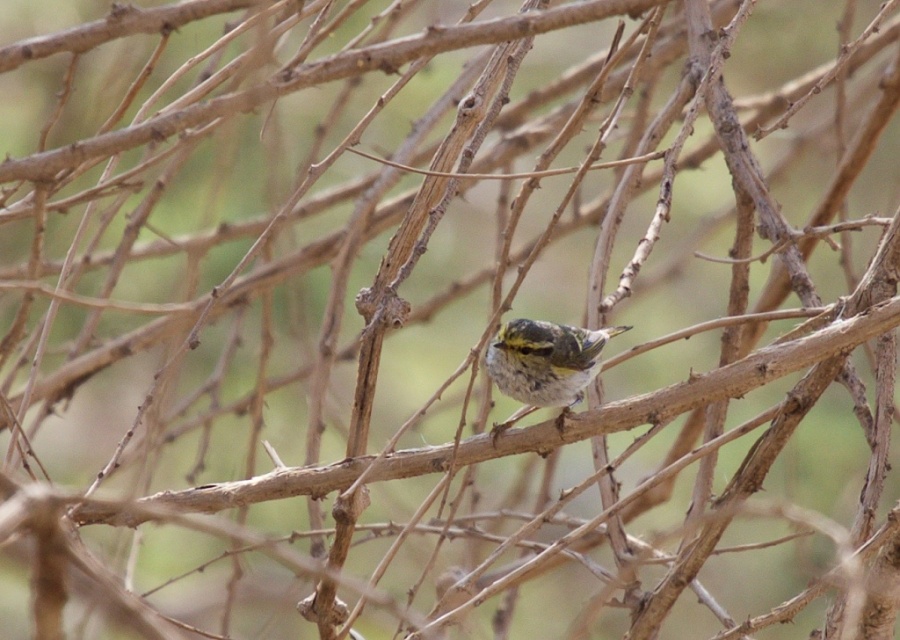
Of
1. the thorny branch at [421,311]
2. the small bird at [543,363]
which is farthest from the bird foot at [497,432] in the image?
the small bird at [543,363]

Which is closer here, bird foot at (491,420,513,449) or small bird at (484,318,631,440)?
bird foot at (491,420,513,449)

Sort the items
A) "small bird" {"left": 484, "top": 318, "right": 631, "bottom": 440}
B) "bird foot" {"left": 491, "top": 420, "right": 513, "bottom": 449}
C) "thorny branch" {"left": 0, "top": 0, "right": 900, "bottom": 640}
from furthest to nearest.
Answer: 1. "small bird" {"left": 484, "top": 318, "right": 631, "bottom": 440}
2. "bird foot" {"left": 491, "top": 420, "right": 513, "bottom": 449}
3. "thorny branch" {"left": 0, "top": 0, "right": 900, "bottom": 640}

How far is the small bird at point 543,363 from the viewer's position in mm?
3434

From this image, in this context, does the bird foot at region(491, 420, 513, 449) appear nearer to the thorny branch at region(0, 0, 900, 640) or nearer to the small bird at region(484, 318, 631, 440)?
the thorny branch at region(0, 0, 900, 640)

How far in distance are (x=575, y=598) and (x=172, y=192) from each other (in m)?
4.62

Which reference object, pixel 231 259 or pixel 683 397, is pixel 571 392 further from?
pixel 231 259

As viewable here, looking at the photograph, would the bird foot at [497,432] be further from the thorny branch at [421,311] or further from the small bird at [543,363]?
the small bird at [543,363]

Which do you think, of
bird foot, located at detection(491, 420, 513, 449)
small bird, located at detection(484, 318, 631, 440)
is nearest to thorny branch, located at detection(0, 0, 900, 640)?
bird foot, located at detection(491, 420, 513, 449)

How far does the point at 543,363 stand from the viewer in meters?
3.51

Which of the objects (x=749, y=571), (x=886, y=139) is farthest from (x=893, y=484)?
(x=886, y=139)

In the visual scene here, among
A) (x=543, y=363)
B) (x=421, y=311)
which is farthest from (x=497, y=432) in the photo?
(x=421, y=311)

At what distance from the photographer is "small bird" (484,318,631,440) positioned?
11.3 feet

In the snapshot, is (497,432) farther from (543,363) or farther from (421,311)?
(421,311)

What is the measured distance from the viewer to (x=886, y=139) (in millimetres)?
7367
